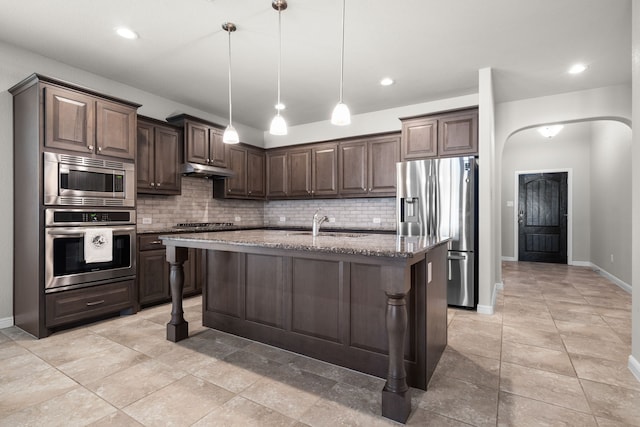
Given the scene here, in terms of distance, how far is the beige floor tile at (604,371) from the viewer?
2131 millimetres

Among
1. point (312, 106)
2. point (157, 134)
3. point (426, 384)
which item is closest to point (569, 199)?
point (312, 106)

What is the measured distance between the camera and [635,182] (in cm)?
219

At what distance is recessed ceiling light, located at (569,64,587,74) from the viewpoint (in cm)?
351

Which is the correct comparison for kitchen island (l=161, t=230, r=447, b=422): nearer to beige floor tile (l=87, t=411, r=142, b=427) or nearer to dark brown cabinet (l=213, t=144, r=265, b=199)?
beige floor tile (l=87, t=411, r=142, b=427)

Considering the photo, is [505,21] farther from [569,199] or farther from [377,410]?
[569,199]

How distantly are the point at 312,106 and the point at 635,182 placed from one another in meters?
3.82

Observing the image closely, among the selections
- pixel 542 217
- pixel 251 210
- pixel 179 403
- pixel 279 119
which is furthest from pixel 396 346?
pixel 542 217

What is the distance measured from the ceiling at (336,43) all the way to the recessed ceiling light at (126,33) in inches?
1.9

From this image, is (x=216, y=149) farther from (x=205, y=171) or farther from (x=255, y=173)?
(x=255, y=173)

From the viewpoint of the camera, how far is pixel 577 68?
355 centimetres

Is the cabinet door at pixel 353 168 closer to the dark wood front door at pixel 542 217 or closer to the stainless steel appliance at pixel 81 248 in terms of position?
the stainless steel appliance at pixel 81 248

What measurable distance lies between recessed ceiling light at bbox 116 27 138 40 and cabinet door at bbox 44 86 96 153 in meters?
Answer: 0.75

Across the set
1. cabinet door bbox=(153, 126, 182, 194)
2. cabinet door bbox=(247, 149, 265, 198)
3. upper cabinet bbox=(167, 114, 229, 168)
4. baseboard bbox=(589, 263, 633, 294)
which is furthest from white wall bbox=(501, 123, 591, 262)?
cabinet door bbox=(153, 126, 182, 194)

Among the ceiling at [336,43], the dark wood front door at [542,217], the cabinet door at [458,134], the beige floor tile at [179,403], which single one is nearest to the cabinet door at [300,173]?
the ceiling at [336,43]
